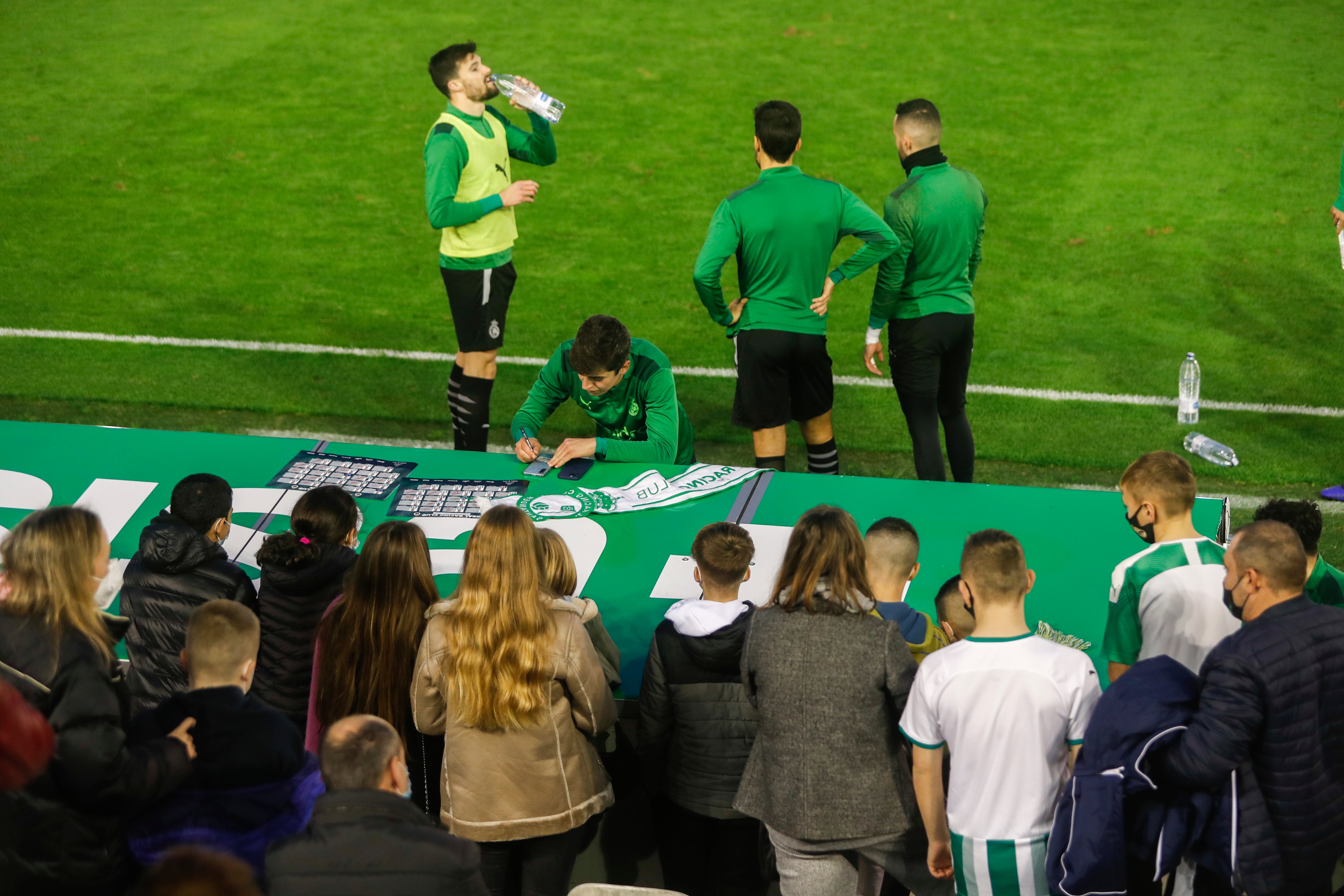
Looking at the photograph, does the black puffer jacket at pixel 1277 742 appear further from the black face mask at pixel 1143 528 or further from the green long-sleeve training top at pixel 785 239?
the green long-sleeve training top at pixel 785 239

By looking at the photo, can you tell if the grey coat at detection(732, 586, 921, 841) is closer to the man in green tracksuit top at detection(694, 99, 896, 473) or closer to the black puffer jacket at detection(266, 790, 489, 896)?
the black puffer jacket at detection(266, 790, 489, 896)

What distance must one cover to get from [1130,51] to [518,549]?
46.7ft

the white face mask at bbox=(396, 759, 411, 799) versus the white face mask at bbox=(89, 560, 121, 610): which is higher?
the white face mask at bbox=(89, 560, 121, 610)

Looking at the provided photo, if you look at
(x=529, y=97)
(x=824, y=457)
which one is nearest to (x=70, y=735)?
(x=824, y=457)

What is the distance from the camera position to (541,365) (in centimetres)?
933

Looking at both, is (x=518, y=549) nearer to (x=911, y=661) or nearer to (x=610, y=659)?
(x=610, y=659)

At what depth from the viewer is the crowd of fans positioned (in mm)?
3273

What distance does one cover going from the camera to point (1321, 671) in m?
3.35

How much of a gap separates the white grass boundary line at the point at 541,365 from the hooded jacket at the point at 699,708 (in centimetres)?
538

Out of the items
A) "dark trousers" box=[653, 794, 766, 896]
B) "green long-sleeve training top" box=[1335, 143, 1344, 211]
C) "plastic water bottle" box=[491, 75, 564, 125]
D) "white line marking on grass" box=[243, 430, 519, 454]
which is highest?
"plastic water bottle" box=[491, 75, 564, 125]

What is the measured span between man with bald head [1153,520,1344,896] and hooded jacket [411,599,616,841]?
1571 millimetres

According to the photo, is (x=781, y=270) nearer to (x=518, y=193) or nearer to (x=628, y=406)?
(x=628, y=406)

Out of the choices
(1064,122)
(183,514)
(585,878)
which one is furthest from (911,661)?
(1064,122)

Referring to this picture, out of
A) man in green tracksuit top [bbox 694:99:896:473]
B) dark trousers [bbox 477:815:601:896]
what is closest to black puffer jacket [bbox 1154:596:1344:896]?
dark trousers [bbox 477:815:601:896]
